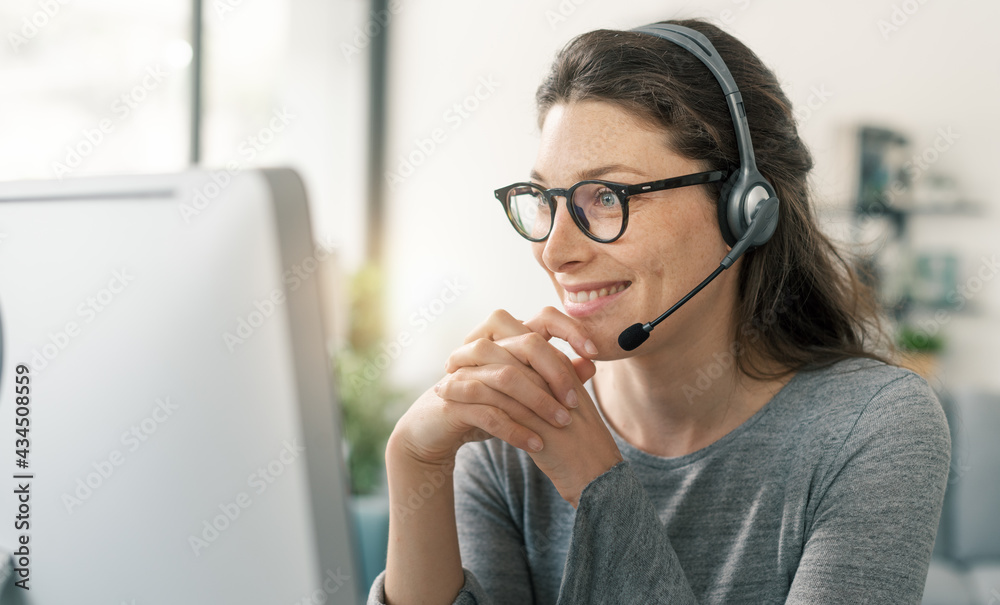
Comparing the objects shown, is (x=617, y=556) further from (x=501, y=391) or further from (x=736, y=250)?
(x=736, y=250)

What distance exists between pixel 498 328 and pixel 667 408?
313 millimetres

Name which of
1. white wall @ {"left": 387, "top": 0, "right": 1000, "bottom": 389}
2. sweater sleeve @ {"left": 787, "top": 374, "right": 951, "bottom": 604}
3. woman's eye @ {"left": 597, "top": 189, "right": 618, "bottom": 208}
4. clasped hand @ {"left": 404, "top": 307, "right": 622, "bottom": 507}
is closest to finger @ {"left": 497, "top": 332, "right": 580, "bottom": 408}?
clasped hand @ {"left": 404, "top": 307, "right": 622, "bottom": 507}

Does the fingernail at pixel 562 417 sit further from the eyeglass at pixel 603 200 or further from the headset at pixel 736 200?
the eyeglass at pixel 603 200

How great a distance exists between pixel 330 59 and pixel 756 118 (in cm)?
374

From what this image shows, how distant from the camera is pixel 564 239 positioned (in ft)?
3.03

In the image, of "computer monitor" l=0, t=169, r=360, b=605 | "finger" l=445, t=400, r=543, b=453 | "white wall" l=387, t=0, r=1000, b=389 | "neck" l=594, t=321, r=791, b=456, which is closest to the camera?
"computer monitor" l=0, t=169, r=360, b=605

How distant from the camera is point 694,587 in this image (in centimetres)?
93

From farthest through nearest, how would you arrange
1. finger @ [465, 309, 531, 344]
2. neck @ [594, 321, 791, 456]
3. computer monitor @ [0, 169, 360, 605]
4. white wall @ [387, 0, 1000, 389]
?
1. white wall @ [387, 0, 1000, 389]
2. neck @ [594, 321, 791, 456]
3. finger @ [465, 309, 531, 344]
4. computer monitor @ [0, 169, 360, 605]

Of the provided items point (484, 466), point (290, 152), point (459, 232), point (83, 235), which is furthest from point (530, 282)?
point (83, 235)

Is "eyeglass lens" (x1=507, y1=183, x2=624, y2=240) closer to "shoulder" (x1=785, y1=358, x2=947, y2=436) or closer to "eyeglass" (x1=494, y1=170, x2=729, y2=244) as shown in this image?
"eyeglass" (x1=494, y1=170, x2=729, y2=244)

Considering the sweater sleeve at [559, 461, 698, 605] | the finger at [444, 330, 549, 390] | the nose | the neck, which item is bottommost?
the sweater sleeve at [559, 461, 698, 605]

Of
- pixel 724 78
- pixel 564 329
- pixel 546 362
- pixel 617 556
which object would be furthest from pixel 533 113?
pixel 617 556

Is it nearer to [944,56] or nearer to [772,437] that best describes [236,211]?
[772,437]

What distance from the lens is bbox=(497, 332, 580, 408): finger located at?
0.79 m
